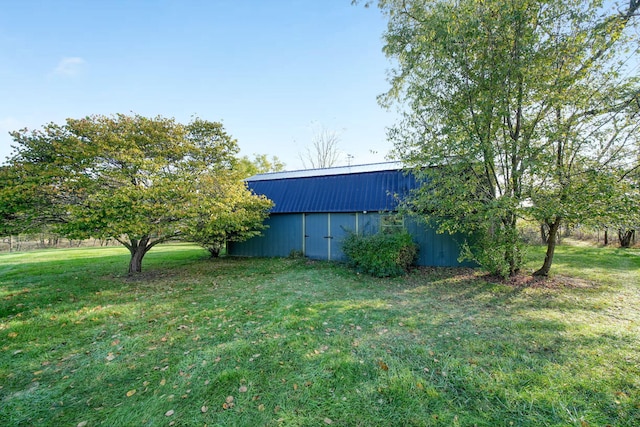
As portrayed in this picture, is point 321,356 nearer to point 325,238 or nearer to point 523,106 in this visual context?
point 523,106

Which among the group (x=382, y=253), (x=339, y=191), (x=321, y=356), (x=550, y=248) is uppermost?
(x=339, y=191)

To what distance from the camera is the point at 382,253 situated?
830 cm

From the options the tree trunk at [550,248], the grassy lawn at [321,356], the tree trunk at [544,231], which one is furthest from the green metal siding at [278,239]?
the tree trunk at [544,231]

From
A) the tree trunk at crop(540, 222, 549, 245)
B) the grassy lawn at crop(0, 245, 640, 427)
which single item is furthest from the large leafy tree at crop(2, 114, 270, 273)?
the tree trunk at crop(540, 222, 549, 245)

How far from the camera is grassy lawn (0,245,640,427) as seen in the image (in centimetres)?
257

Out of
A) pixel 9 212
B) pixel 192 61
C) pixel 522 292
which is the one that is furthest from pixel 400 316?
pixel 192 61

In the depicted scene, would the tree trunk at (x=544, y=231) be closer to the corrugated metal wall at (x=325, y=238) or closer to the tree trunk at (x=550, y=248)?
the tree trunk at (x=550, y=248)

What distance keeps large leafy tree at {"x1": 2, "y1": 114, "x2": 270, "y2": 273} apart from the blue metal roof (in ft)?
15.0

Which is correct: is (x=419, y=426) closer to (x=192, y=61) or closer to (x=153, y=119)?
(x=153, y=119)

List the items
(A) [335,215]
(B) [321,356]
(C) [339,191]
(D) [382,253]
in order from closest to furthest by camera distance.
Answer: (B) [321,356] → (D) [382,253] → (A) [335,215] → (C) [339,191]

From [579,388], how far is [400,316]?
2547 millimetres

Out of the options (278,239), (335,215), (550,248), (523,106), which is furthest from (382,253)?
(278,239)

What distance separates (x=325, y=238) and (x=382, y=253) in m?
3.78

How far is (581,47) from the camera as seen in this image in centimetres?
622
